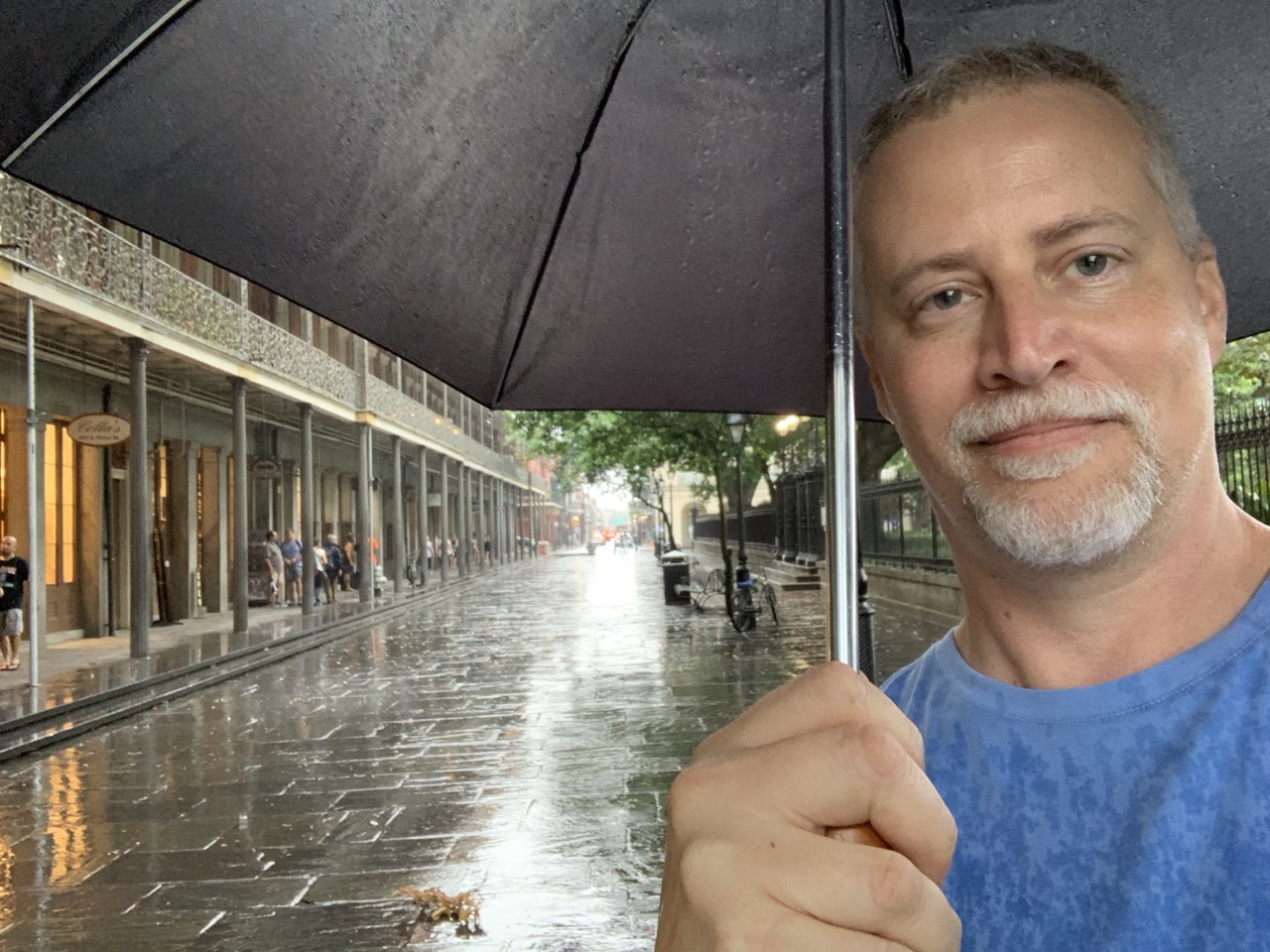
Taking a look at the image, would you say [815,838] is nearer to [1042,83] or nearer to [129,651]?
[1042,83]

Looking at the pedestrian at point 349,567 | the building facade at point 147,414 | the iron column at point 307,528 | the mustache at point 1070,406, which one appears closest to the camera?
the mustache at point 1070,406

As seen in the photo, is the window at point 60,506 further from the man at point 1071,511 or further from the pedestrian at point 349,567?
the man at point 1071,511

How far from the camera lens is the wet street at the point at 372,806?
516 centimetres

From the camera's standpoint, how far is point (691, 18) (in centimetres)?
192

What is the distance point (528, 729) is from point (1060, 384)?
28.8 feet

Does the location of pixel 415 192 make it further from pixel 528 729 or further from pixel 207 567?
pixel 207 567

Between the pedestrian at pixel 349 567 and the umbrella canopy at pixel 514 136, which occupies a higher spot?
the umbrella canopy at pixel 514 136

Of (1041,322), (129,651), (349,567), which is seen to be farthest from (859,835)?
(349,567)

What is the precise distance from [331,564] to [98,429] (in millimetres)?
13642

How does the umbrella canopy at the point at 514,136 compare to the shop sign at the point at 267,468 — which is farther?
the shop sign at the point at 267,468

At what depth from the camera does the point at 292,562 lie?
2692cm

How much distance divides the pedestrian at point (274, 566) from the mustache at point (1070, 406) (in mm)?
25075

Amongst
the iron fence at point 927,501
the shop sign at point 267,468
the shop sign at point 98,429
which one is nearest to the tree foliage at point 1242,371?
the iron fence at point 927,501

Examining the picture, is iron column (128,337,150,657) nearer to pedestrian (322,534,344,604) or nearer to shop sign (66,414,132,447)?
shop sign (66,414,132,447)
